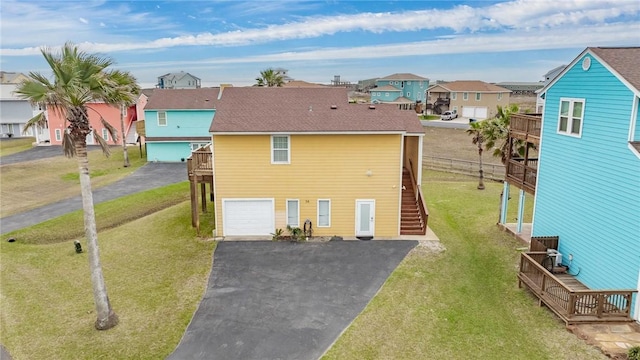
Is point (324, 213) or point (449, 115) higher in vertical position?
point (449, 115)

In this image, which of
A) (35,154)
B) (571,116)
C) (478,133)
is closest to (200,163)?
(571,116)

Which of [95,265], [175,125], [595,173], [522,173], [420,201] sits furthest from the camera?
[175,125]

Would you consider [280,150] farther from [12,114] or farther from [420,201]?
[12,114]

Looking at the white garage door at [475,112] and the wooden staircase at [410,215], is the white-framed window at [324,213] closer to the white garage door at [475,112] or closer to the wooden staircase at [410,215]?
the wooden staircase at [410,215]

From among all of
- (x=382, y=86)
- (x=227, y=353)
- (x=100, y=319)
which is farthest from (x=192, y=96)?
(x=382, y=86)

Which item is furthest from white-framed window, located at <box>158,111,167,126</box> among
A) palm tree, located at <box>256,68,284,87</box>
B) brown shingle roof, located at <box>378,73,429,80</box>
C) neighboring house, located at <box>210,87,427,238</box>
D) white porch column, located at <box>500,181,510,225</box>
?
brown shingle roof, located at <box>378,73,429,80</box>

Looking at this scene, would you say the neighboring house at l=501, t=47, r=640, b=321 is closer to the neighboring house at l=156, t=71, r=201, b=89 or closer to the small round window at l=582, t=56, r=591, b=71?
the small round window at l=582, t=56, r=591, b=71

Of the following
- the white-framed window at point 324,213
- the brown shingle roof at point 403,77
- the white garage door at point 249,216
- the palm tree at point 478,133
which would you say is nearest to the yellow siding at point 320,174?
the white-framed window at point 324,213
